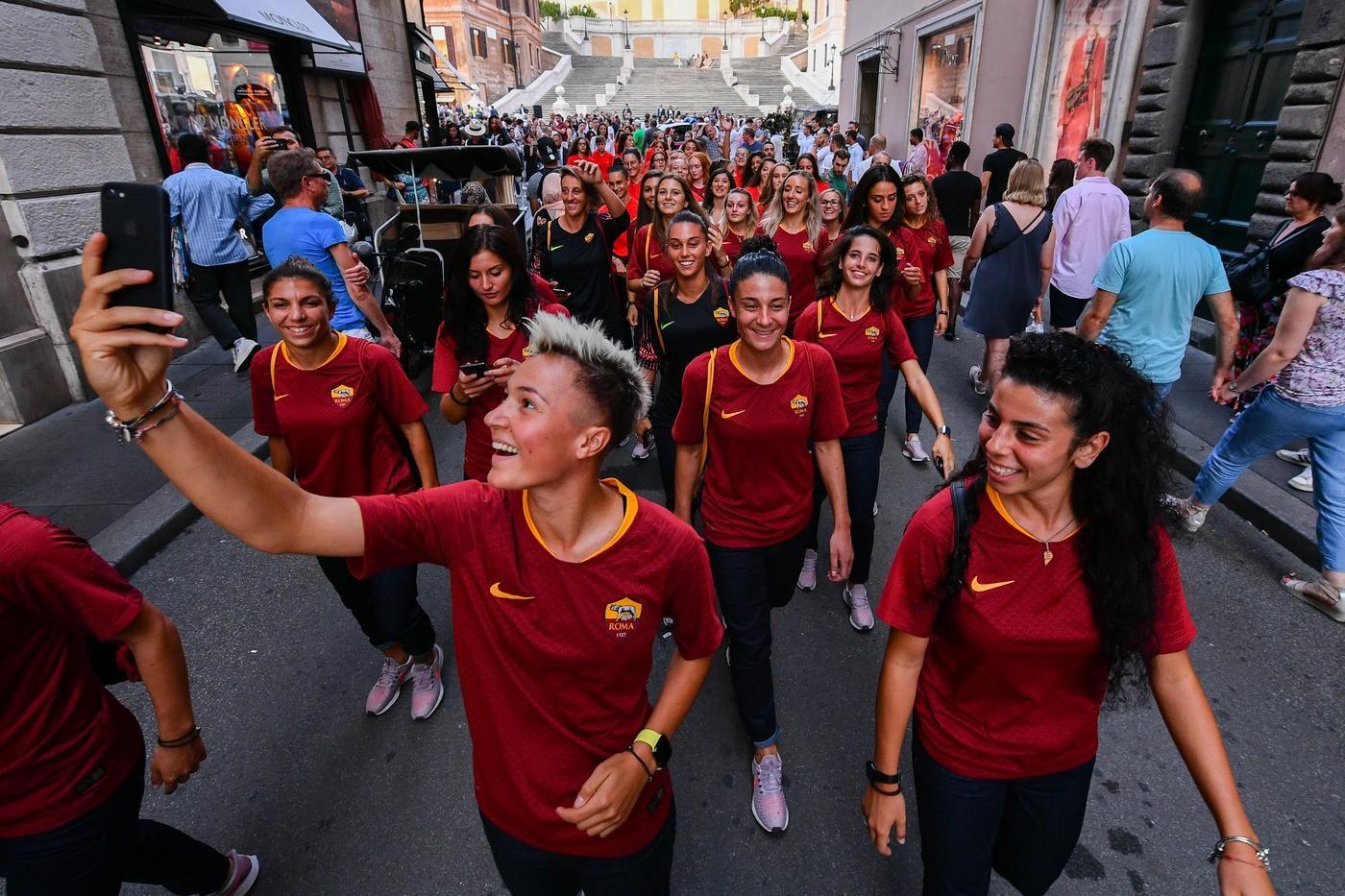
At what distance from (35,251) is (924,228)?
7.74 m

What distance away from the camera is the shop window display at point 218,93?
9109mm

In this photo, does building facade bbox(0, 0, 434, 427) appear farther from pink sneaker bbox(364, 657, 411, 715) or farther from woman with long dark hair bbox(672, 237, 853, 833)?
woman with long dark hair bbox(672, 237, 853, 833)

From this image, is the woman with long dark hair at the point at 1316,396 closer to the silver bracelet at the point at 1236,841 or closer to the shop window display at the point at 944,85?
the silver bracelet at the point at 1236,841

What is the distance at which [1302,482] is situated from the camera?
16.6 feet

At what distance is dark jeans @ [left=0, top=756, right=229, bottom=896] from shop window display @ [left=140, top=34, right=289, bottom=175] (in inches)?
362

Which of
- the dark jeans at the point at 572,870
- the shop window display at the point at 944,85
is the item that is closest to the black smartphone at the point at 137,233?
the dark jeans at the point at 572,870

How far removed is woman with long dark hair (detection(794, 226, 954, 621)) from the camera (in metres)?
3.91

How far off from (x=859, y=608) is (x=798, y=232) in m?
3.33

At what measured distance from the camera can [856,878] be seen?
264 cm

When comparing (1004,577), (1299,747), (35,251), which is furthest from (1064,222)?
(35,251)

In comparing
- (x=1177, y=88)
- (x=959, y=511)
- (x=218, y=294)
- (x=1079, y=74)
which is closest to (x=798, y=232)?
(x=959, y=511)

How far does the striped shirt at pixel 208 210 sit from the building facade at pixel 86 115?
860mm

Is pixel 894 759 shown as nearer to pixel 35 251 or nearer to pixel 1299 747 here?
pixel 1299 747

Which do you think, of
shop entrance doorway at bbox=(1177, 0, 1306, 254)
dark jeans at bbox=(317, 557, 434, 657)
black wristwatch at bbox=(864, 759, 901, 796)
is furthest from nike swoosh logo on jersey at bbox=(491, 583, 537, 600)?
shop entrance doorway at bbox=(1177, 0, 1306, 254)
